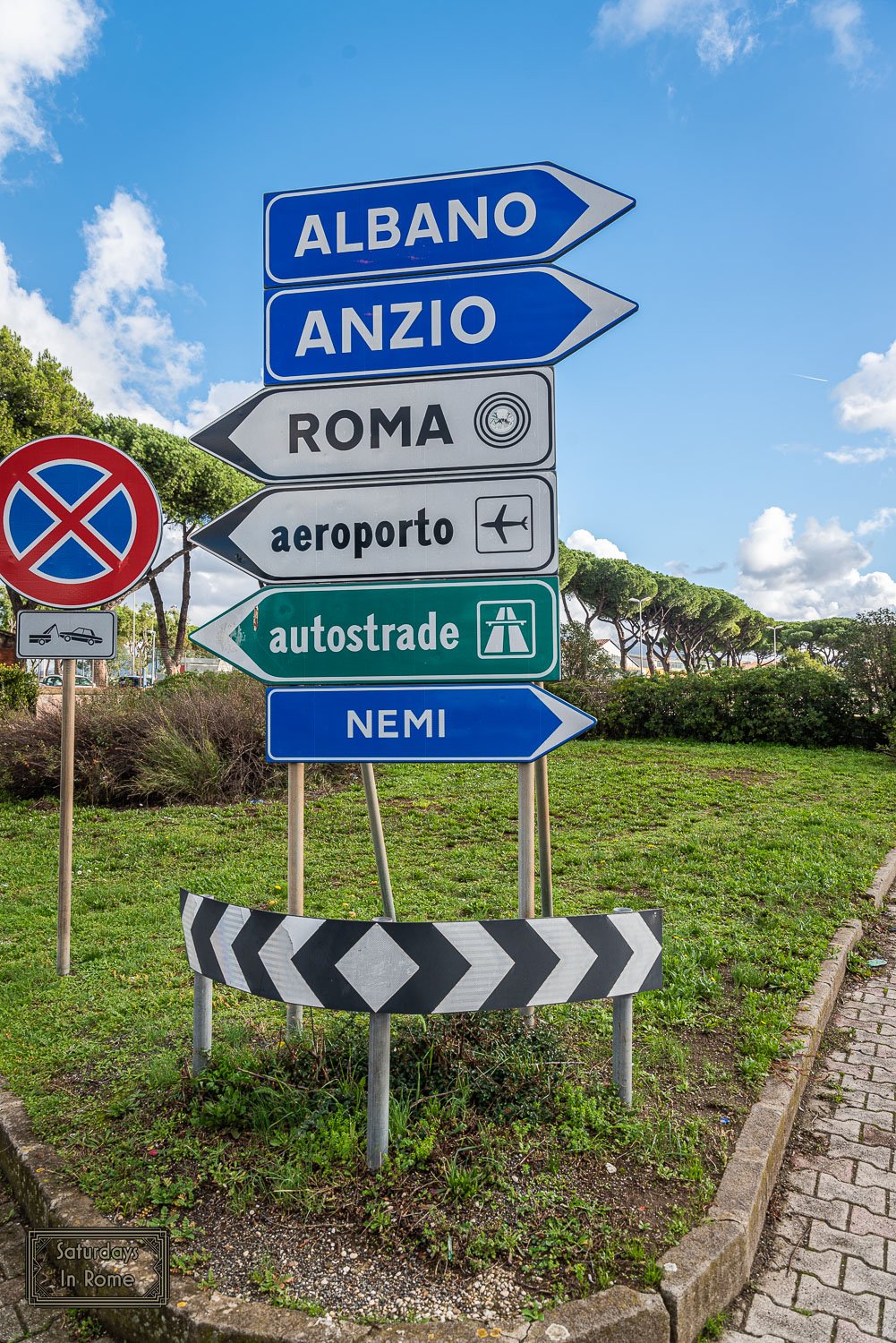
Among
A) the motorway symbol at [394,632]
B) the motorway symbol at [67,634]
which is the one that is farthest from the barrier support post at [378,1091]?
the motorway symbol at [67,634]

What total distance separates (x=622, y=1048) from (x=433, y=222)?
317 cm

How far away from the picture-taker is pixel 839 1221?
277 centimetres

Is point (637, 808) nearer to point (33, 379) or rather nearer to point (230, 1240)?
point (230, 1240)

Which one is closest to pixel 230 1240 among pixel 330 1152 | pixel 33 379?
pixel 330 1152

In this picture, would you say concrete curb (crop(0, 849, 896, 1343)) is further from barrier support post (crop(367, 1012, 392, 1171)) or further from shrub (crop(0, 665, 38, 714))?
shrub (crop(0, 665, 38, 714))

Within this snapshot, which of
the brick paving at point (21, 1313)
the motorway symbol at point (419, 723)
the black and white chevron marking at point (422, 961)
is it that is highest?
the motorway symbol at point (419, 723)

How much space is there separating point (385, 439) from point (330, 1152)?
2.42m

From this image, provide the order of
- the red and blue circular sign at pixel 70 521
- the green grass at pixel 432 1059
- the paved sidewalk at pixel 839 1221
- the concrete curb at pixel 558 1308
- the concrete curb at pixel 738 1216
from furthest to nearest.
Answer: the red and blue circular sign at pixel 70 521 < the green grass at pixel 432 1059 < the paved sidewalk at pixel 839 1221 < the concrete curb at pixel 738 1216 < the concrete curb at pixel 558 1308

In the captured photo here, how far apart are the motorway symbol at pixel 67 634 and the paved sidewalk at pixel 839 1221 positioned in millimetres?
3950

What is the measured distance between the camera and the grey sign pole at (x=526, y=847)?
3285 mm

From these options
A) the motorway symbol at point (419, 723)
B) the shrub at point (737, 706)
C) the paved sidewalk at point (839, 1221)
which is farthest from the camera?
the shrub at point (737, 706)

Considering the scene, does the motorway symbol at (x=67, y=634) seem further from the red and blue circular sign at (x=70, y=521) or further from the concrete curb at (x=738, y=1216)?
the concrete curb at (x=738, y=1216)

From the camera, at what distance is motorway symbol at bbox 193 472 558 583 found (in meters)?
2.98

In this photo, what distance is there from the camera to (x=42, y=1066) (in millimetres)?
3389
